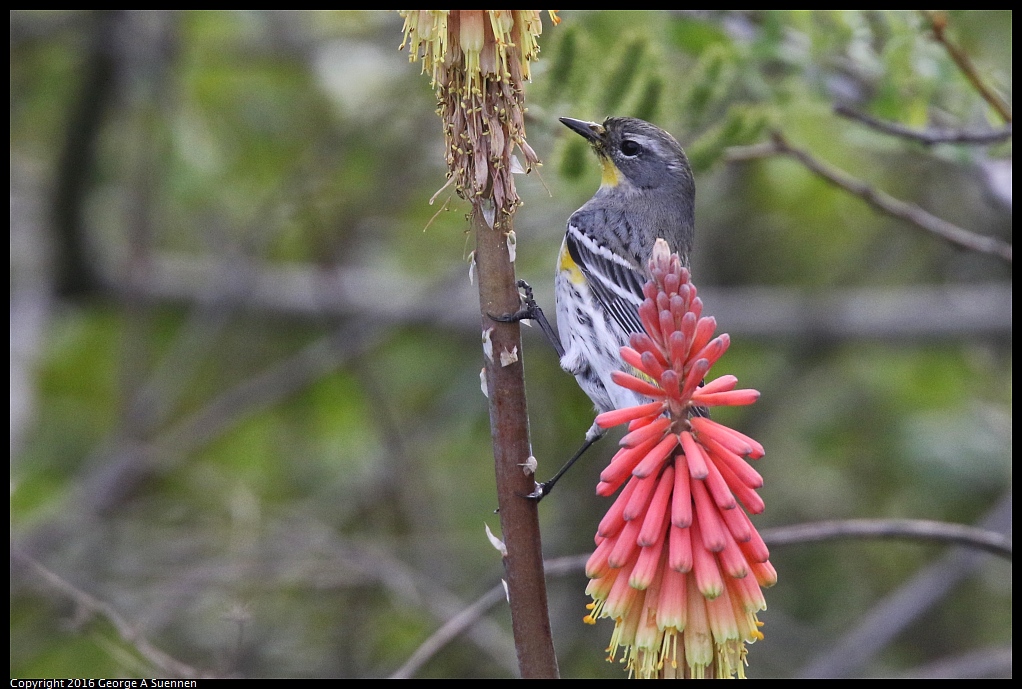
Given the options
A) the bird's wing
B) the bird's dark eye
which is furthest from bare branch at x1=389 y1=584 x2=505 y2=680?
the bird's dark eye

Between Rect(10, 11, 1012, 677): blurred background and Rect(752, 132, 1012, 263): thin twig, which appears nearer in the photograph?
Rect(752, 132, 1012, 263): thin twig

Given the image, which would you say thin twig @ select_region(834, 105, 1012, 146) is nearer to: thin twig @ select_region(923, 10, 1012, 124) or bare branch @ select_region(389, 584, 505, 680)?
thin twig @ select_region(923, 10, 1012, 124)

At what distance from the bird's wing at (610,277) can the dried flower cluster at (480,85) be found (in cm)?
174

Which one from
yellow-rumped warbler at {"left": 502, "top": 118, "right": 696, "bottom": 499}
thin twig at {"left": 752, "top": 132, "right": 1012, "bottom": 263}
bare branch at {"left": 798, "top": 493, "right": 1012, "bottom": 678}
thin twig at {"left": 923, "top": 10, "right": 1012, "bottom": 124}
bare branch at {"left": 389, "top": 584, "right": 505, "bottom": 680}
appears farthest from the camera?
bare branch at {"left": 798, "top": 493, "right": 1012, "bottom": 678}

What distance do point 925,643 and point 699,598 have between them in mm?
6668

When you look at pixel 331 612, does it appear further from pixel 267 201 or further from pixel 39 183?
pixel 39 183

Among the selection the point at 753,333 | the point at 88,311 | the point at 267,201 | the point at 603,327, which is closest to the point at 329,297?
the point at 267,201

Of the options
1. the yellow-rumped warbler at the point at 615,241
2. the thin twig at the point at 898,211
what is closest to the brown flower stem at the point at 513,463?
the yellow-rumped warbler at the point at 615,241

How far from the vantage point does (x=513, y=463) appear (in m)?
2.36

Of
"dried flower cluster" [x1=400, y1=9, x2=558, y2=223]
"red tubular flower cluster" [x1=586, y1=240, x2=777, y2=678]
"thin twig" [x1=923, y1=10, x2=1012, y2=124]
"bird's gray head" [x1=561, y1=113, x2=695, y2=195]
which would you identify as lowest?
"red tubular flower cluster" [x1=586, y1=240, x2=777, y2=678]

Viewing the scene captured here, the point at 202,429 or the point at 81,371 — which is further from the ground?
the point at 81,371

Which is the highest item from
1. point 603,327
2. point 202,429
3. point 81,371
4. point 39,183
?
point 39,183

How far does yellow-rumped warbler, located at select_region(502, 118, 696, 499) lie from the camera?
13.6 ft

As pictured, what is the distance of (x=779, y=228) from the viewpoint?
8633 mm
